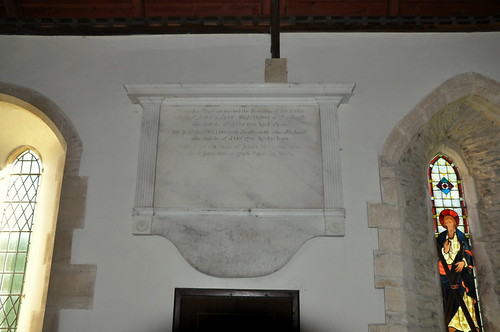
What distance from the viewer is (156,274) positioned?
143 inches

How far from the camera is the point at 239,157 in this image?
3.90 meters

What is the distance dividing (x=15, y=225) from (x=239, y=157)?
2511 millimetres

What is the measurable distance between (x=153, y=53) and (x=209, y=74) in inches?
21.9

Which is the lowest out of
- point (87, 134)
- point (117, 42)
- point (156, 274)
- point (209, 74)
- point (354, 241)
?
point (156, 274)

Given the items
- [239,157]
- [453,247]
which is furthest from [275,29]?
[453,247]

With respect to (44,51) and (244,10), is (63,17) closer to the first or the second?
(44,51)

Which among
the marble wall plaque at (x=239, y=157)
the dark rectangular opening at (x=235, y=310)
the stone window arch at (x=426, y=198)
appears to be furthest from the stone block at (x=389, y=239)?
the dark rectangular opening at (x=235, y=310)

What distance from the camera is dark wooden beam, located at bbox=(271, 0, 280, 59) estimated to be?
3964 mm

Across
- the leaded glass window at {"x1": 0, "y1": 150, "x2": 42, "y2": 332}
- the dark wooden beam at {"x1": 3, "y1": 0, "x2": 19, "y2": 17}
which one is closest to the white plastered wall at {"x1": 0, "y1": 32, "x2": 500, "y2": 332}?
the dark wooden beam at {"x1": 3, "y1": 0, "x2": 19, "y2": 17}

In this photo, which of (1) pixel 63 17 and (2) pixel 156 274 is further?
(1) pixel 63 17

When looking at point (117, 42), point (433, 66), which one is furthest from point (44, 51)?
point (433, 66)

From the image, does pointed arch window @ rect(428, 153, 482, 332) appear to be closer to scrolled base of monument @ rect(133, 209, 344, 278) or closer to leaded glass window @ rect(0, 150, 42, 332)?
scrolled base of monument @ rect(133, 209, 344, 278)

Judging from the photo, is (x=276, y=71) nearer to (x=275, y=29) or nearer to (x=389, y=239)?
(x=275, y=29)

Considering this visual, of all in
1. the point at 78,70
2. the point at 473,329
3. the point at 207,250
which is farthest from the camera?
the point at 78,70
